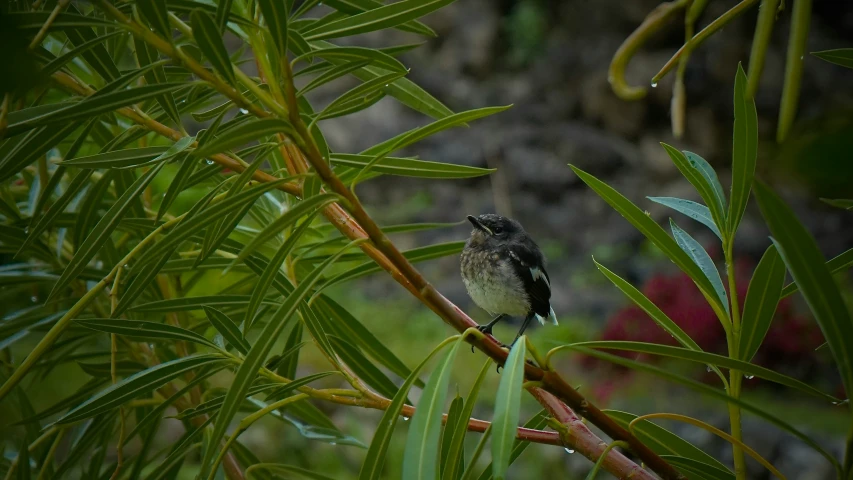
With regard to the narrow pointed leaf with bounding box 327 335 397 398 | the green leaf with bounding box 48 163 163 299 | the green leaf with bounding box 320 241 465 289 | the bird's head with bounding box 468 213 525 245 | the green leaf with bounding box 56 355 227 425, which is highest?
the green leaf with bounding box 48 163 163 299

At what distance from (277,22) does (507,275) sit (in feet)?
3.58

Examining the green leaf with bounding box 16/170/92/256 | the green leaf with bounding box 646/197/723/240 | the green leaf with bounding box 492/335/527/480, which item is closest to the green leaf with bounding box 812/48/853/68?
the green leaf with bounding box 646/197/723/240

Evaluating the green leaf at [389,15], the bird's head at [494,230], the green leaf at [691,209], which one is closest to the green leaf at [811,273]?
the green leaf at [691,209]

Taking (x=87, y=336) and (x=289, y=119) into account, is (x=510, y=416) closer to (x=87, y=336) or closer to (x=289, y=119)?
(x=289, y=119)

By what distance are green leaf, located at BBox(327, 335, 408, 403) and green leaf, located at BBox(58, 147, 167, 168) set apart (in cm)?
32

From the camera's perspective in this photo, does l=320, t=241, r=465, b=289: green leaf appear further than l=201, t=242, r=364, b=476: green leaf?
Yes

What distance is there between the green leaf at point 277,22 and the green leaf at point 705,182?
36 centimetres

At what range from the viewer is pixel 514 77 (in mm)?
6926

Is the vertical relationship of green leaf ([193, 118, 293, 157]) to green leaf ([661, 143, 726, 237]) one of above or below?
above

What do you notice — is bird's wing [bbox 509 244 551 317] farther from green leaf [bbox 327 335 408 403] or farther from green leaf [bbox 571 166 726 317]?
green leaf [bbox 571 166 726 317]

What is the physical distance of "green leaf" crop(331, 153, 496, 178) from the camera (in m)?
0.76

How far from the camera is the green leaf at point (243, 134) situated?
1.56 ft

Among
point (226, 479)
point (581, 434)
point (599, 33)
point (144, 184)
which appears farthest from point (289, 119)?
point (599, 33)

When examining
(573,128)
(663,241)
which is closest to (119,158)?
(663,241)
